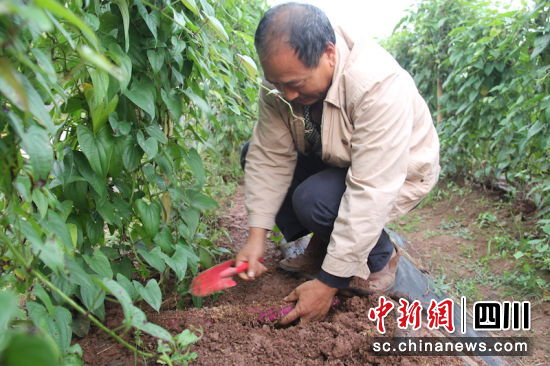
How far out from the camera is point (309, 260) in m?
2.06

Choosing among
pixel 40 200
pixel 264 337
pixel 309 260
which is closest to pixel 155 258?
pixel 264 337

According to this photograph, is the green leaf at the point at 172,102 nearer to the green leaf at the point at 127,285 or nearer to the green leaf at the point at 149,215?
the green leaf at the point at 149,215

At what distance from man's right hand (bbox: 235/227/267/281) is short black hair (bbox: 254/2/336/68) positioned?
685 millimetres

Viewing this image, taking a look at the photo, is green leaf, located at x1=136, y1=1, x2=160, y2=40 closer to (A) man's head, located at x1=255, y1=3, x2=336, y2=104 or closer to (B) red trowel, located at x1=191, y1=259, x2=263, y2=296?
(A) man's head, located at x1=255, y1=3, x2=336, y2=104

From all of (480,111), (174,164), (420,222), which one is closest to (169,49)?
(174,164)

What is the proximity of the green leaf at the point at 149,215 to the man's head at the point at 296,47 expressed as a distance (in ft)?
1.83

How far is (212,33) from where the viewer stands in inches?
60.6

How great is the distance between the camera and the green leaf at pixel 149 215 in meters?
1.38

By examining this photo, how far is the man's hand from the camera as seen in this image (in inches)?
61.9

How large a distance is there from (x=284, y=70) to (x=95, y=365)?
1.05 metres

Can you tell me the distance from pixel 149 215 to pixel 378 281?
0.95 m

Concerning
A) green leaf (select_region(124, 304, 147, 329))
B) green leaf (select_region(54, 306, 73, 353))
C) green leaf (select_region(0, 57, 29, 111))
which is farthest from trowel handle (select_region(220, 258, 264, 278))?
green leaf (select_region(0, 57, 29, 111))

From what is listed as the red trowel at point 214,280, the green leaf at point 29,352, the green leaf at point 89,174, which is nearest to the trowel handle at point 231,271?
the red trowel at point 214,280

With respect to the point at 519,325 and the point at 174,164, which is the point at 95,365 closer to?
the point at 174,164
